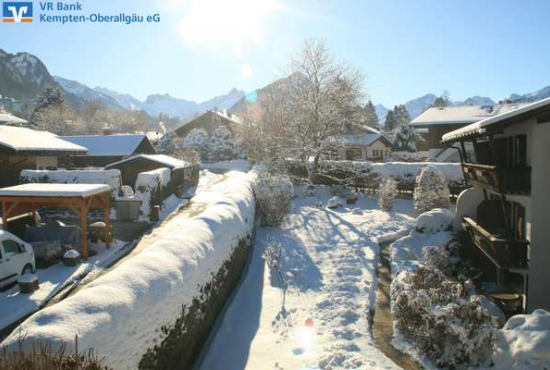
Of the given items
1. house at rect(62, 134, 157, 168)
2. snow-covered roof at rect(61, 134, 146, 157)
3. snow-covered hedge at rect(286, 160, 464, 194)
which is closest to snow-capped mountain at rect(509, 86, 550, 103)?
snow-covered hedge at rect(286, 160, 464, 194)

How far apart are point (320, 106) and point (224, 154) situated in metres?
22.9

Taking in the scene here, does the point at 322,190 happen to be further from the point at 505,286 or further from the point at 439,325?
the point at 439,325

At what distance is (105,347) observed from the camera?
458 centimetres

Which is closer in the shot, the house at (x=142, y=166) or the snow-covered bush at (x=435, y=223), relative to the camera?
the snow-covered bush at (x=435, y=223)

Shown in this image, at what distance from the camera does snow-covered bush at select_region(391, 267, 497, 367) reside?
676 centimetres

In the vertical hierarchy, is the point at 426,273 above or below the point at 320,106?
below

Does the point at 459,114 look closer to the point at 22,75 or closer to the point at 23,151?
the point at 23,151

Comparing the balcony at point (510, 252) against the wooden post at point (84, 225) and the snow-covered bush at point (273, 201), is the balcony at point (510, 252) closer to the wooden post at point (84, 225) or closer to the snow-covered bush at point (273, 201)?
the snow-covered bush at point (273, 201)

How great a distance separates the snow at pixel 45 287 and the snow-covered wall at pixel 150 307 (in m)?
4.61

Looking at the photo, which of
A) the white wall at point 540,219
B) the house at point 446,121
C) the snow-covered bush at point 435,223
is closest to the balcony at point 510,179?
the white wall at point 540,219

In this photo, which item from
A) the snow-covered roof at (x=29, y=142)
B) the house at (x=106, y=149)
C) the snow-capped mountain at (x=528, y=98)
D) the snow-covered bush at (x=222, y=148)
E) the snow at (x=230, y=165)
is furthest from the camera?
the snow-covered bush at (x=222, y=148)

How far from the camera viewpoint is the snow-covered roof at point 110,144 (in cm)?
3284

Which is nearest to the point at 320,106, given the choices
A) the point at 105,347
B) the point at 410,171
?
the point at 410,171

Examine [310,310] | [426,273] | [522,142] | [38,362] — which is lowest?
[310,310]
